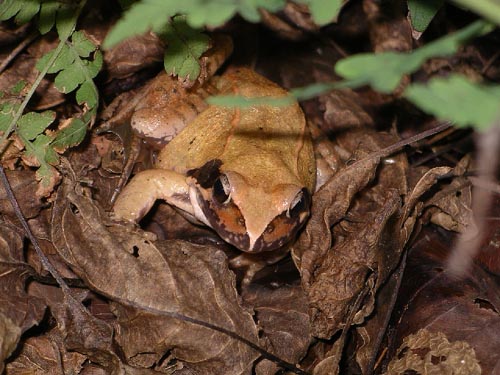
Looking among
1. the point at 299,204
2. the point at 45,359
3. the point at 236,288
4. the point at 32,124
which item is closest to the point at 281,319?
the point at 236,288

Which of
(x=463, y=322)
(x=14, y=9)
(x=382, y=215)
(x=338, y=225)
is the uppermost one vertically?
(x=14, y=9)

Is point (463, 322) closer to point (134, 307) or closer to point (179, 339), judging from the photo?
point (179, 339)

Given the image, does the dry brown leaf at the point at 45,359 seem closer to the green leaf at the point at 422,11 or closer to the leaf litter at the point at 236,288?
the leaf litter at the point at 236,288

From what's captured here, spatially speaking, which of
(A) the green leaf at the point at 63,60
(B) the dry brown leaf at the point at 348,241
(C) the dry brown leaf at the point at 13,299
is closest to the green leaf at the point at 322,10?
(A) the green leaf at the point at 63,60

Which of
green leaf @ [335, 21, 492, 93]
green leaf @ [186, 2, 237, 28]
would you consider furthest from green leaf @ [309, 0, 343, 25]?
green leaf @ [335, 21, 492, 93]

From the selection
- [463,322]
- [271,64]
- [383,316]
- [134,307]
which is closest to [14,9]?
[134,307]

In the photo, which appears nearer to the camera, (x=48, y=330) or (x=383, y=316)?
(x=48, y=330)
